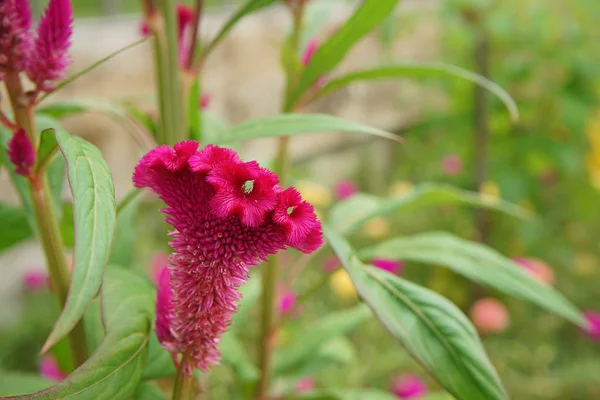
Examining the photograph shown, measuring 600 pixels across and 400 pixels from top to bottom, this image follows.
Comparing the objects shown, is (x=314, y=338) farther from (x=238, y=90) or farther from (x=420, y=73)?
(x=238, y=90)

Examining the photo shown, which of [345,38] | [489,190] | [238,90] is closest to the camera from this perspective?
[345,38]

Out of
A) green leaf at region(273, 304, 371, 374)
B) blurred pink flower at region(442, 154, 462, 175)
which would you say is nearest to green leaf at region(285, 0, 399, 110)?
green leaf at region(273, 304, 371, 374)

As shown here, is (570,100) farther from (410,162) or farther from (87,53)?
(87,53)

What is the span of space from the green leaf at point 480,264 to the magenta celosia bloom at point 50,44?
319 mm

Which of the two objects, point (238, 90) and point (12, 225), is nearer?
point (12, 225)

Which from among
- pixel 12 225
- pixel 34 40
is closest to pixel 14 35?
pixel 34 40

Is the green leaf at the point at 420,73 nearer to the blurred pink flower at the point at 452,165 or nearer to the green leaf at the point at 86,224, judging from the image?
the green leaf at the point at 86,224

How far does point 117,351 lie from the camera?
31 cm

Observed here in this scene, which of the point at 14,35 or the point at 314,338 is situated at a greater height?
the point at 14,35

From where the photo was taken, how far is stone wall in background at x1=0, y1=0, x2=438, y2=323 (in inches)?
61.7

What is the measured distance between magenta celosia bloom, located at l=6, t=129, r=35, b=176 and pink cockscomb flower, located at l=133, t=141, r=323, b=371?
0.10 metres

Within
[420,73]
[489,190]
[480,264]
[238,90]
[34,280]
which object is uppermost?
[420,73]

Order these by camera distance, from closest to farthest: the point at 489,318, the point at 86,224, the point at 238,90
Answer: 1. the point at 86,224
2. the point at 489,318
3. the point at 238,90

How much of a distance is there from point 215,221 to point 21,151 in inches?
5.5
